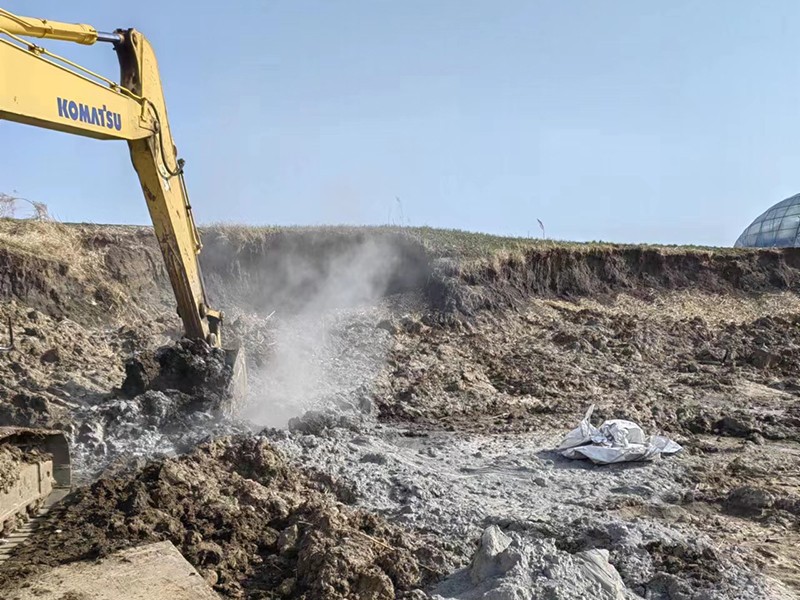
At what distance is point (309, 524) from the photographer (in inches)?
194

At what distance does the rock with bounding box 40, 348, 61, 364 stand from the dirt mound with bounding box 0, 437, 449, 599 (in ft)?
14.5

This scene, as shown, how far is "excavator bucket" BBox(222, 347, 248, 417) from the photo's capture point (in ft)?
26.0

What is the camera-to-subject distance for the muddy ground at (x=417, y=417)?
457 cm

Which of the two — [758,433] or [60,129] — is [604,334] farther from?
[60,129]

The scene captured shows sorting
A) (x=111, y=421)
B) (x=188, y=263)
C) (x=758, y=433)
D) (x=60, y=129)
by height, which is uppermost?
(x=60, y=129)

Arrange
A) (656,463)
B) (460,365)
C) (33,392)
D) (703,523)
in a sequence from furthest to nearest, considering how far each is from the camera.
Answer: (460,365) < (33,392) < (656,463) < (703,523)

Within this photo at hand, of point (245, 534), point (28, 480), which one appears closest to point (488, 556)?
point (245, 534)

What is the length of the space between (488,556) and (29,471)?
133 inches

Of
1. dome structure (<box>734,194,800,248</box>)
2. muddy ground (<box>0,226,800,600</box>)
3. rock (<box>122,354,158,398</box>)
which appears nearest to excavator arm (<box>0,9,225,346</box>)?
rock (<box>122,354,158,398</box>)

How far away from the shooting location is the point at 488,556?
4.32 metres

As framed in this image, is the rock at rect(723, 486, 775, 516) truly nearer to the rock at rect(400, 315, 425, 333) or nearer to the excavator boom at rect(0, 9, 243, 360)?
the excavator boom at rect(0, 9, 243, 360)

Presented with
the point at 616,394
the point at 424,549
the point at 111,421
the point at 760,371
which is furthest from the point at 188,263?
the point at 760,371

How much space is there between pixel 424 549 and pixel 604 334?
10633mm

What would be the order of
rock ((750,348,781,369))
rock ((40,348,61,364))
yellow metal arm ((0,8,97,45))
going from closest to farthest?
yellow metal arm ((0,8,97,45)), rock ((40,348,61,364)), rock ((750,348,781,369))
